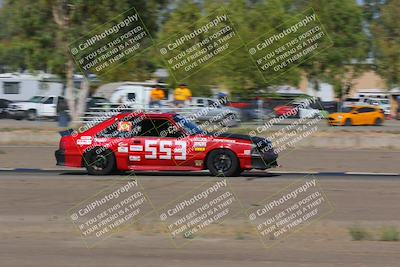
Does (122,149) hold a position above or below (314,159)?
above

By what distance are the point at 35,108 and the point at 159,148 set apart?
81.3ft

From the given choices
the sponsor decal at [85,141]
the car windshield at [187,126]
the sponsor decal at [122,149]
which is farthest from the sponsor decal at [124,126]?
the car windshield at [187,126]

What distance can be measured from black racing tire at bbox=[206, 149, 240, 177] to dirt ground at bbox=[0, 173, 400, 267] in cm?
97

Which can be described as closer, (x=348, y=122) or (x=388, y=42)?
(x=348, y=122)

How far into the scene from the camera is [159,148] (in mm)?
15664

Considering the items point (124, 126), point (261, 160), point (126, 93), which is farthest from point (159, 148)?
point (126, 93)

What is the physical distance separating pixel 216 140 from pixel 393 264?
7.75m

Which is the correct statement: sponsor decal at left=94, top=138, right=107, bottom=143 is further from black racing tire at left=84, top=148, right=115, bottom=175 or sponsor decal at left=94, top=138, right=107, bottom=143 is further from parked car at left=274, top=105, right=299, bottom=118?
parked car at left=274, top=105, right=299, bottom=118

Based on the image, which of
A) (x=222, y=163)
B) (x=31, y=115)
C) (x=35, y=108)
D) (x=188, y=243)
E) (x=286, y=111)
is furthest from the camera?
(x=35, y=108)

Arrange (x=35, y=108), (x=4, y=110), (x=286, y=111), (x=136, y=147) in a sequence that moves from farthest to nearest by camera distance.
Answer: (x=4, y=110), (x=35, y=108), (x=286, y=111), (x=136, y=147)

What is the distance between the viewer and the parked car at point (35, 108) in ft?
127

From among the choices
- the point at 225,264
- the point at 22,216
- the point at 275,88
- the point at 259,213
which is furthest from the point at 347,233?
the point at 275,88

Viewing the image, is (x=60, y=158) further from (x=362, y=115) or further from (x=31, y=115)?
(x=362, y=115)

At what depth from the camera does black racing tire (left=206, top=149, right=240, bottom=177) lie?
15.5 metres
